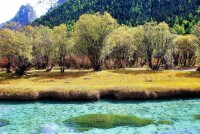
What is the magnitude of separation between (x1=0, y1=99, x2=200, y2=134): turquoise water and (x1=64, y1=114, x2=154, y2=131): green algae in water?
4.28 ft

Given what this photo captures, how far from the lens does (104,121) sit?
138 feet

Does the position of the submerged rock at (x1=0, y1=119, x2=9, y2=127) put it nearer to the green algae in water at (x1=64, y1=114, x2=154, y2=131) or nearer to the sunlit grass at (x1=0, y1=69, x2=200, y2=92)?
the green algae in water at (x1=64, y1=114, x2=154, y2=131)

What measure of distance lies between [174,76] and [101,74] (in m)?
18.6

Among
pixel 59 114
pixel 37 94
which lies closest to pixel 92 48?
pixel 37 94

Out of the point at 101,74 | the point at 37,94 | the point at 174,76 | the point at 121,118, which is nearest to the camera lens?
the point at 121,118

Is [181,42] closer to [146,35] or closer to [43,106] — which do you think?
[146,35]

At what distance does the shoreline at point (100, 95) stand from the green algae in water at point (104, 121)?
1210 centimetres

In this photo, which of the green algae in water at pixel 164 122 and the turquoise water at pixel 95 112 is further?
the green algae in water at pixel 164 122

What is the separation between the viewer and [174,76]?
74.2 metres

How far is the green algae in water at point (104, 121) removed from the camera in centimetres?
4006

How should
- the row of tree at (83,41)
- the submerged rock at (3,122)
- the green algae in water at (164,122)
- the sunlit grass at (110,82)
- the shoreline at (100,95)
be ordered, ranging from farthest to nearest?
the row of tree at (83,41), the sunlit grass at (110,82), the shoreline at (100,95), the submerged rock at (3,122), the green algae in water at (164,122)

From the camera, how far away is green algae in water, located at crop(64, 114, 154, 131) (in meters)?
40.1

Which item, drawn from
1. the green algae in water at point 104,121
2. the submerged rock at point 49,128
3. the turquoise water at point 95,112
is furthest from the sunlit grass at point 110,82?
the submerged rock at point 49,128

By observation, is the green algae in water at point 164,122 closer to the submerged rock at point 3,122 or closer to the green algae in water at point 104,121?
the green algae in water at point 104,121
